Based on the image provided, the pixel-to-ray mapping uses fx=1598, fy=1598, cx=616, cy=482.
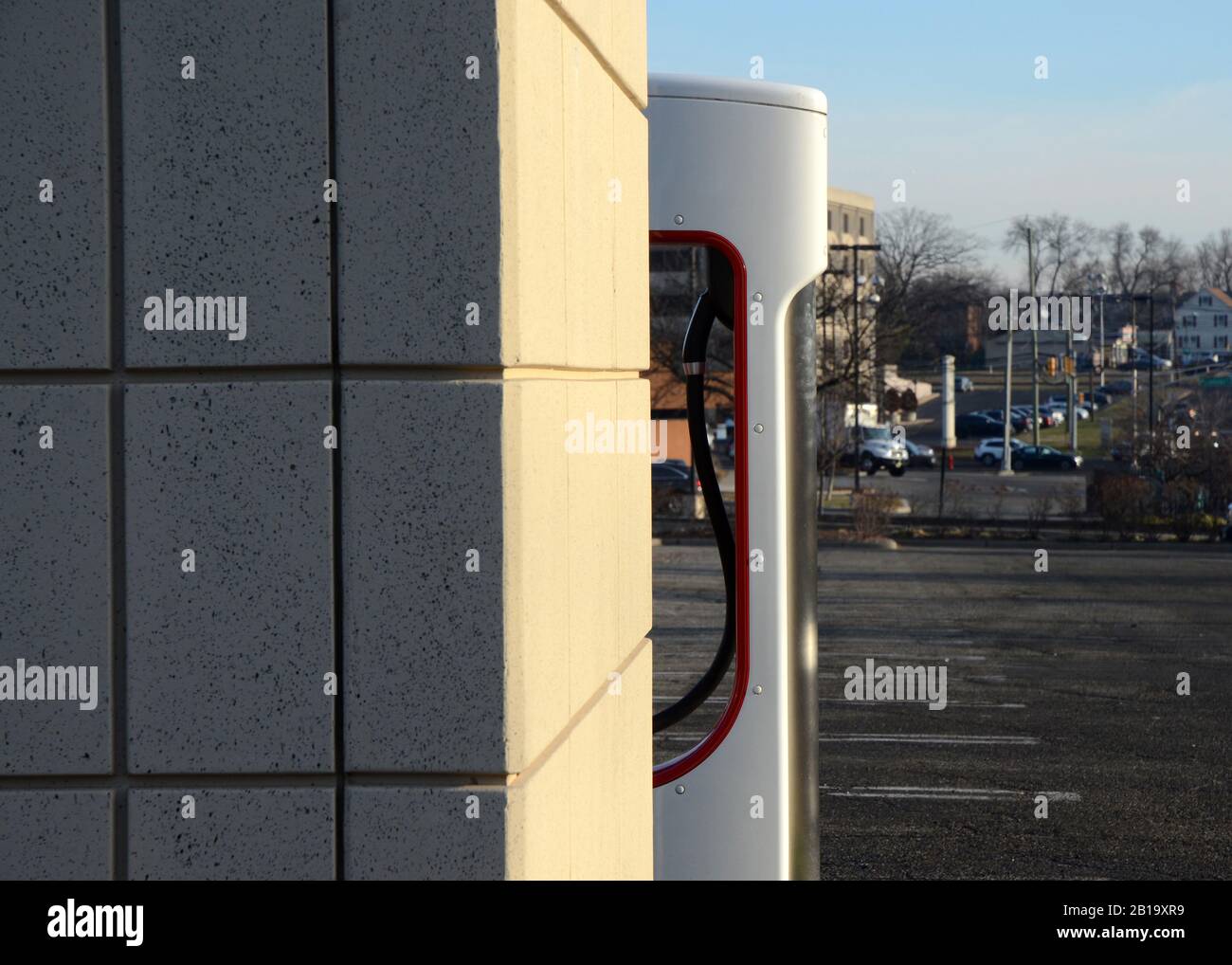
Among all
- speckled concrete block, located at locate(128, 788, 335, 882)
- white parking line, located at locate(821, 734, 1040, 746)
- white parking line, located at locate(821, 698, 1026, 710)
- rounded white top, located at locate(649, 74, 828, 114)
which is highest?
rounded white top, located at locate(649, 74, 828, 114)

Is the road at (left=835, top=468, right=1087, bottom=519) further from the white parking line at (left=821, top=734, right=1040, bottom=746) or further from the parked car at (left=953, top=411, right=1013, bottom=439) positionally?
the white parking line at (left=821, top=734, right=1040, bottom=746)

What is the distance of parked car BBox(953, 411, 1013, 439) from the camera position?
211ft

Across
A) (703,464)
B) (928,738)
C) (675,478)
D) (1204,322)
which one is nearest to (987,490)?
(675,478)

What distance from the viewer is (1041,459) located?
53875 millimetres

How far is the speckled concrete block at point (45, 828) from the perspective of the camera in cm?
243

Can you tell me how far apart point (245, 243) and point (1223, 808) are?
8182mm

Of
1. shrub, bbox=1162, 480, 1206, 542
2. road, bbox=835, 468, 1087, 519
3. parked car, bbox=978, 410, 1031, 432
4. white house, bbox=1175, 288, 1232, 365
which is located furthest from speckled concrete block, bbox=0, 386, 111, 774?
white house, bbox=1175, 288, 1232, 365

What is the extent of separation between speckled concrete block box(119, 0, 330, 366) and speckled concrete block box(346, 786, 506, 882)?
0.73 metres

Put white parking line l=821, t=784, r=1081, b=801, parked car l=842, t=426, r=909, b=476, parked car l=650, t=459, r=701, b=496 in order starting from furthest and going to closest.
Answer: parked car l=842, t=426, r=909, b=476
parked car l=650, t=459, r=701, b=496
white parking line l=821, t=784, r=1081, b=801

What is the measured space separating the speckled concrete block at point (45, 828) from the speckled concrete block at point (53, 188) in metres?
0.66

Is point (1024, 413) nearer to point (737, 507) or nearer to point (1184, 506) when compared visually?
point (1184, 506)

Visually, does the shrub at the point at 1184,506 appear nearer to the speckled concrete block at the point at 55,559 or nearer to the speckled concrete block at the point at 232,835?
the speckled concrete block at the point at 232,835

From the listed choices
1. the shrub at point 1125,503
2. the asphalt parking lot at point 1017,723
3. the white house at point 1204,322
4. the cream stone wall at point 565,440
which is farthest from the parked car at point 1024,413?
the cream stone wall at point 565,440

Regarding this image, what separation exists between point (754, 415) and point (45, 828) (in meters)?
2.36
